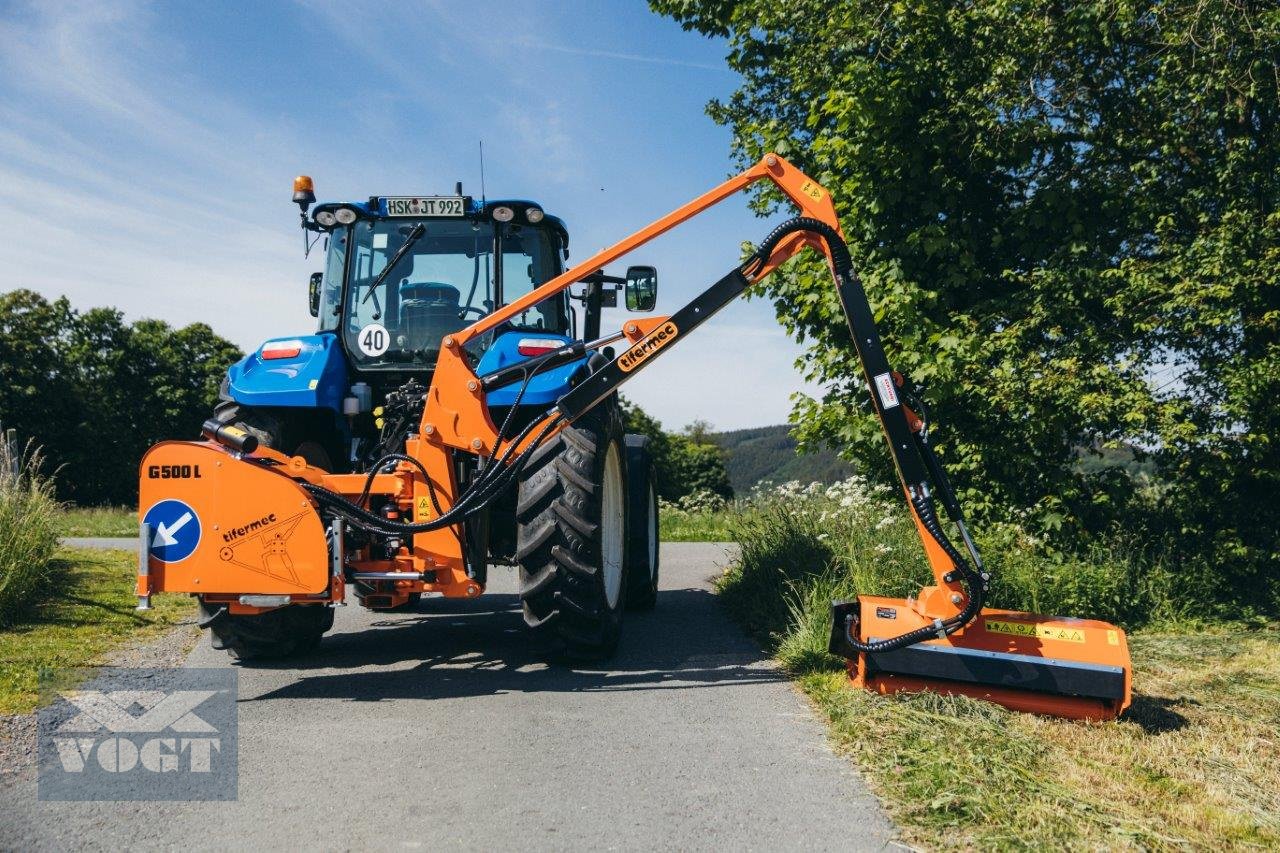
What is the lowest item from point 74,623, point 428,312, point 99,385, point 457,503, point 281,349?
point 74,623

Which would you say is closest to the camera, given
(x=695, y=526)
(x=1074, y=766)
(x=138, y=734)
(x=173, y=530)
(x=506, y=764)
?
(x=1074, y=766)

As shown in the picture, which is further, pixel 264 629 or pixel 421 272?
pixel 421 272

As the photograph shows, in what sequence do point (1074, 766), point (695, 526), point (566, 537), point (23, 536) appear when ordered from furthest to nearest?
point (695, 526)
point (23, 536)
point (566, 537)
point (1074, 766)

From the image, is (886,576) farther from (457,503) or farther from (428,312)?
(428,312)

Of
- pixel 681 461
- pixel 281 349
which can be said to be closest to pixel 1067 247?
pixel 281 349

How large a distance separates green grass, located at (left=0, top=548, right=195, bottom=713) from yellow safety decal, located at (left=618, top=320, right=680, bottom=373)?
133 inches

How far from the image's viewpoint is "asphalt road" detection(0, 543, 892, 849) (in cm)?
315

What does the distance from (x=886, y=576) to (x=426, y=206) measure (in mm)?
3997

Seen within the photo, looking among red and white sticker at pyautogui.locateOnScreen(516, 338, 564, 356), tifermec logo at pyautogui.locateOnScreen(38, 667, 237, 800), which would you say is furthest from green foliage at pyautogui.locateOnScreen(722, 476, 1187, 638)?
tifermec logo at pyautogui.locateOnScreen(38, 667, 237, 800)

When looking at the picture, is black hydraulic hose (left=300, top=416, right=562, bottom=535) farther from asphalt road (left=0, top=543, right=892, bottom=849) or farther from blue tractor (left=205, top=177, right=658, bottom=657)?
asphalt road (left=0, top=543, right=892, bottom=849)

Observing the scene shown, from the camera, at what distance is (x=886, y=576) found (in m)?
6.54

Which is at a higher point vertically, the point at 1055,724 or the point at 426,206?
the point at 426,206

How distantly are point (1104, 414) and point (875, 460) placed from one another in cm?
203

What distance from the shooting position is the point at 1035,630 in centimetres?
466
